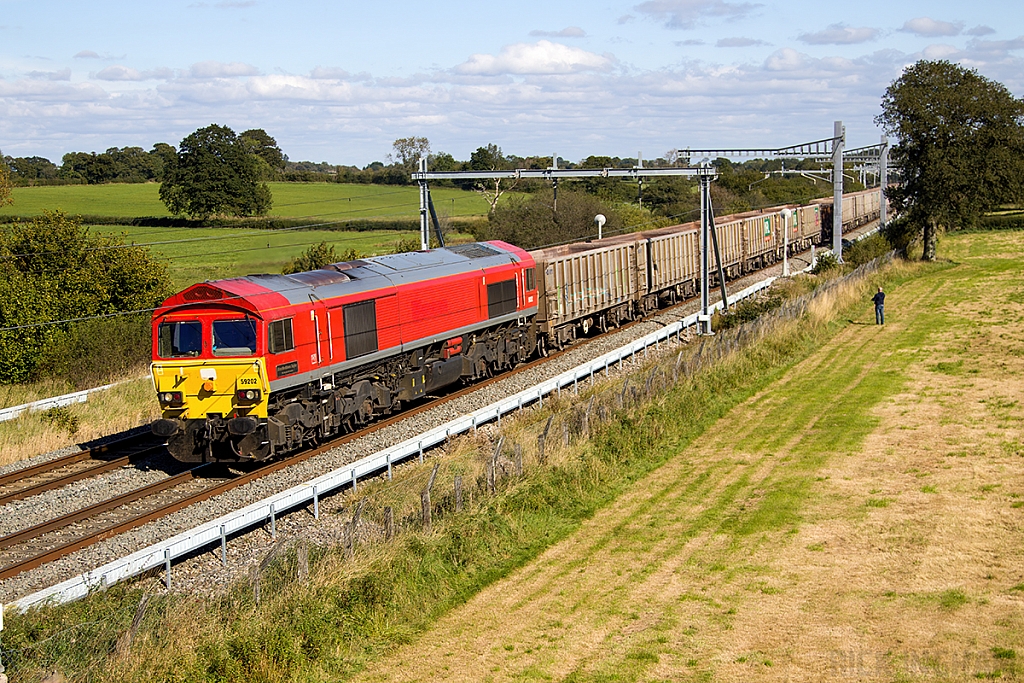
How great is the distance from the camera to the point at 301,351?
19.3 m

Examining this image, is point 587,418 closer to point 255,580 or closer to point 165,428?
point 165,428

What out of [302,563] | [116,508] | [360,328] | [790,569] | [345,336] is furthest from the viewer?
[360,328]

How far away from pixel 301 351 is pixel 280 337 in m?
0.74

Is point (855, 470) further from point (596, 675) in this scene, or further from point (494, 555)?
point (596, 675)

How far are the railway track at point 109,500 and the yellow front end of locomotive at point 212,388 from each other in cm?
127

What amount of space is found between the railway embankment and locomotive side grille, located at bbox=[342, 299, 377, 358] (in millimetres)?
3226

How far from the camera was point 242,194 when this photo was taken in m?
60.7

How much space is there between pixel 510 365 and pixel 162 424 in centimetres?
1218

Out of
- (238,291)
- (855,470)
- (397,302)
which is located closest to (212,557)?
(238,291)

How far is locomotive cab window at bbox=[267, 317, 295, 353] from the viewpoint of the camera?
18484 mm

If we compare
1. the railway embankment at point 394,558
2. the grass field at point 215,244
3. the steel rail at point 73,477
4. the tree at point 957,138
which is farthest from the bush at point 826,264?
the steel rail at point 73,477

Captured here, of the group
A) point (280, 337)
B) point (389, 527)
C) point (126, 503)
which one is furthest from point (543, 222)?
point (389, 527)

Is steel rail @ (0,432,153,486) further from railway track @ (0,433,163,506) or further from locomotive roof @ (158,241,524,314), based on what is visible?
locomotive roof @ (158,241,524,314)

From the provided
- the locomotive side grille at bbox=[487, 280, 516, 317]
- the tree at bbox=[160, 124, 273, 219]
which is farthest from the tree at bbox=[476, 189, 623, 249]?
the locomotive side grille at bbox=[487, 280, 516, 317]
